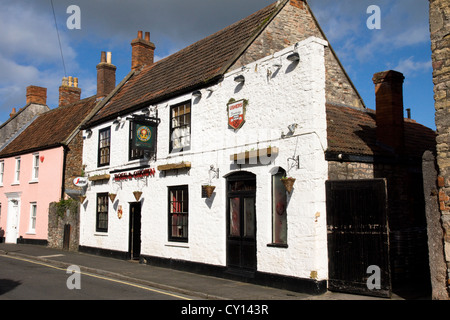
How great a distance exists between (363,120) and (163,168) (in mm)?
6991

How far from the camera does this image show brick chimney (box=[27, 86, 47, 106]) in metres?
31.4

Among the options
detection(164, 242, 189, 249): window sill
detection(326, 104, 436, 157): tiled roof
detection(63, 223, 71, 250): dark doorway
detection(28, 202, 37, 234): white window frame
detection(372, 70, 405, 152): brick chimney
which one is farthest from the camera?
detection(28, 202, 37, 234): white window frame

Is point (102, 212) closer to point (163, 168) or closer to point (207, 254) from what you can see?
point (163, 168)

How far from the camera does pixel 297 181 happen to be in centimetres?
1015

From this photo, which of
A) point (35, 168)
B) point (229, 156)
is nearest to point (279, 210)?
point (229, 156)

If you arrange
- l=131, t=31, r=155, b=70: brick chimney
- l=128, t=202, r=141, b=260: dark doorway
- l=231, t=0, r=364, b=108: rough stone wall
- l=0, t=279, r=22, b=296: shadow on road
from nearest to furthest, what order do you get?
l=0, t=279, r=22, b=296: shadow on road → l=231, t=0, r=364, b=108: rough stone wall → l=128, t=202, r=141, b=260: dark doorway → l=131, t=31, r=155, b=70: brick chimney

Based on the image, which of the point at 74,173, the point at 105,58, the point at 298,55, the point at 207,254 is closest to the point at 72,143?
the point at 74,173

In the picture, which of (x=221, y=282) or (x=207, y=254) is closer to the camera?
(x=221, y=282)

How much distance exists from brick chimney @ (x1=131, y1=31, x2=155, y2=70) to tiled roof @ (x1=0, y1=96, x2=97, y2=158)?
3585 millimetres

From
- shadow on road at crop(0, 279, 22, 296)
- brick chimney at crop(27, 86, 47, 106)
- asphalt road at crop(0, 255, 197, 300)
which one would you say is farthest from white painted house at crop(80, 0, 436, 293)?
brick chimney at crop(27, 86, 47, 106)

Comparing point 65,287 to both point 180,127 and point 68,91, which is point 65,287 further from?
point 68,91

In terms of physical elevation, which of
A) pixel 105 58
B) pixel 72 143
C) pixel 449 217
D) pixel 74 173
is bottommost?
pixel 449 217

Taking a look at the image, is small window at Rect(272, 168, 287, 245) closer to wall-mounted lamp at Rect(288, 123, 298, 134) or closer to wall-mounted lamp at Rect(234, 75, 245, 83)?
wall-mounted lamp at Rect(288, 123, 298, 134)

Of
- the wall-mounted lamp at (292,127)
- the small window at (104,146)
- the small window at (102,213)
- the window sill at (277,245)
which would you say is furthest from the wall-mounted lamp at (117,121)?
the window sill at (277,245)
